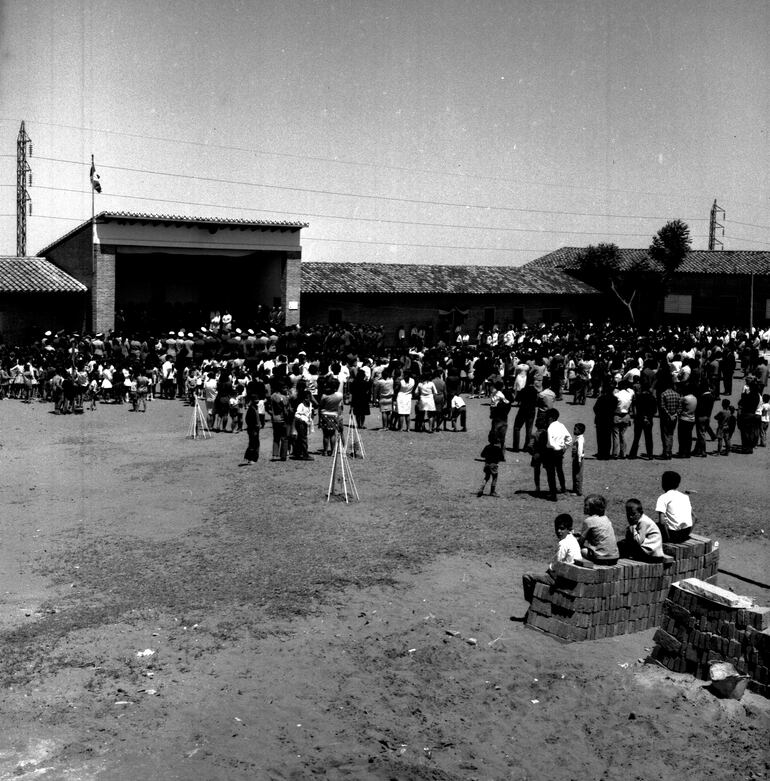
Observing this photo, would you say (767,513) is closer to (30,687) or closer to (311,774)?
(311,774)

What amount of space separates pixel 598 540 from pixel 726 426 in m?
11.0

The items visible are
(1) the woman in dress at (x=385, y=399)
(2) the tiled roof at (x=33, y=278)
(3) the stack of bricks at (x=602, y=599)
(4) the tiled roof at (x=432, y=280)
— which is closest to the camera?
(3) the stack of bricks at (x=602, y=599)

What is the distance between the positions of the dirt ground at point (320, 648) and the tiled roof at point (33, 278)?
2068 centimetres

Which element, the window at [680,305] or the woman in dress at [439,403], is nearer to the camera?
the woman in dress at [439,403]

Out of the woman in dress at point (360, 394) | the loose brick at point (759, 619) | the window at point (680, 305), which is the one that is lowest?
Result: the loose brick at point (759, 619)

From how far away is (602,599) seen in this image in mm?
9547

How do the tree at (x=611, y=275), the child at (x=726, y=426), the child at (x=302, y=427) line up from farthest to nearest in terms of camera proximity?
1. the tree at (x=611, y=275)
2. the child at (x=726, y=426)
3. the child at (x=302, y=427)

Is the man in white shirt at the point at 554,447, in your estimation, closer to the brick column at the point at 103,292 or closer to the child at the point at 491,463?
the child at the point at 491,463

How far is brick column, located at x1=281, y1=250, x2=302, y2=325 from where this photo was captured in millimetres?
38719

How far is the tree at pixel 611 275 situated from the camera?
168ft

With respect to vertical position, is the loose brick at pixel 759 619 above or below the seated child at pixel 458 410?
below

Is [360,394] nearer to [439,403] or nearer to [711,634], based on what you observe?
[439,403]

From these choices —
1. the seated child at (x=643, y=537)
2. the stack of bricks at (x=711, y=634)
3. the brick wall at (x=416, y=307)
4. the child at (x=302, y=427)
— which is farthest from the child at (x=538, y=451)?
the brick wall at (x=416, y=307)

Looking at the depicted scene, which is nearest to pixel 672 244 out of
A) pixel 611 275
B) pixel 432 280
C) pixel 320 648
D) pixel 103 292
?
pixel 611 275
